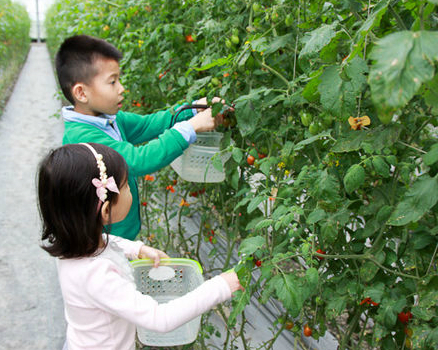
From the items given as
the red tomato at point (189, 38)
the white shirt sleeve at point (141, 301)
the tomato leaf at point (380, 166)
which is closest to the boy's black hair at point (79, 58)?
the red tomato at point (189, 38)

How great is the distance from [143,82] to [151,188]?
0.71 m

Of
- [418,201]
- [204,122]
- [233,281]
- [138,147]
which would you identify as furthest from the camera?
[138,147]

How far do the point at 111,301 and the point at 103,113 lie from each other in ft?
2.74

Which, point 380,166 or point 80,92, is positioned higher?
point 380,166

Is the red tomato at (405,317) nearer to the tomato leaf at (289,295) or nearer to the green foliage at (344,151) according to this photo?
the green foliage at (344,151)

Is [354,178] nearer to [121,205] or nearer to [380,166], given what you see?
[380,166]

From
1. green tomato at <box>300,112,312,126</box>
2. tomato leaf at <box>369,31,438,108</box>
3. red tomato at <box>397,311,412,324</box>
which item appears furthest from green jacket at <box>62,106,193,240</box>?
tomato leaf at <box>369,31,438,108</box>

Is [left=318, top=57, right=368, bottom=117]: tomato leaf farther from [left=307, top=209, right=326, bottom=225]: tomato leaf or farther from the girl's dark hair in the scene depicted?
the girl's dark hair

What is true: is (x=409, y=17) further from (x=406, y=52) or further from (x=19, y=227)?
(x=19, y=227)

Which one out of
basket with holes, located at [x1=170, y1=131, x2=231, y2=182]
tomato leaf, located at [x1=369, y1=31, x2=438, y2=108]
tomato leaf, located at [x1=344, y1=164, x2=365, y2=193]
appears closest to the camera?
tomato leaf, located at [x1=369, y1=31, x2=438, y2=108]

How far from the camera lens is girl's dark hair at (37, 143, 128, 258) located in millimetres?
1179

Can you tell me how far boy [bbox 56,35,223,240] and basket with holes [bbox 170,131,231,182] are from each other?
0.38 feet

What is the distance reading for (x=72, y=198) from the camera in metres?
1.18

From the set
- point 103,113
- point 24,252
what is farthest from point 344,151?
point 24,252
